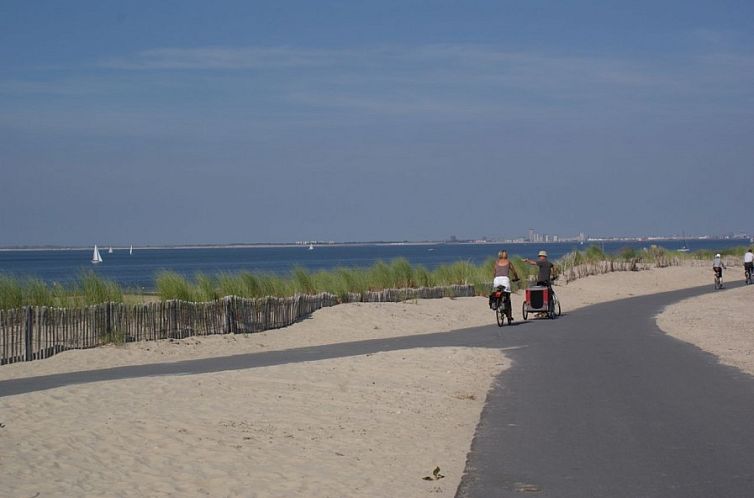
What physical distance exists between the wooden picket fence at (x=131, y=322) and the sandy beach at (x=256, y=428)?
608mm

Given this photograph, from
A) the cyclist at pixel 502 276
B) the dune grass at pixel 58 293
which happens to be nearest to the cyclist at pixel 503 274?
the cyclist at pixel 502 276

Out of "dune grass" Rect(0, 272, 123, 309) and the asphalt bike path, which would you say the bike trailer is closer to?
the asphalt bike path

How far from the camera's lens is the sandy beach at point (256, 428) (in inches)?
308

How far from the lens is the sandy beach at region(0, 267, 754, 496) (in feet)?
25.7

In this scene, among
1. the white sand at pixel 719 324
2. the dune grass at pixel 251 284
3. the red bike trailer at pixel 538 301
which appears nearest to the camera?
the white sand at pixel 719 324

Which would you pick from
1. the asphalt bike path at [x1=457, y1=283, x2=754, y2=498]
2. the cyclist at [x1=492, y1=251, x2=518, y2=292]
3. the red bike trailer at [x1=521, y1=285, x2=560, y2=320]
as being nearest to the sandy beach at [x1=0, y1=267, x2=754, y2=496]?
the asphalt bike path at [x1=457, y1=283, x2=754, y2=498]

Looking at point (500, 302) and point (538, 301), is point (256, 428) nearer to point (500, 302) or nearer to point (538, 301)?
point (500, 302)

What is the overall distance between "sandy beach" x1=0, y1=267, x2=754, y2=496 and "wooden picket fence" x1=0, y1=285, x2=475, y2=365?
608 millimetres

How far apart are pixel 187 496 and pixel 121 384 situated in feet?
18.0

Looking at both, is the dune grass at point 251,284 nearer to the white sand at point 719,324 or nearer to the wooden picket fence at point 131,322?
the wooden picket fence at point 131,322

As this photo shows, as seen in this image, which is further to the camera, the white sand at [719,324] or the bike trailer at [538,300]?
the bike trailer at [538,300]

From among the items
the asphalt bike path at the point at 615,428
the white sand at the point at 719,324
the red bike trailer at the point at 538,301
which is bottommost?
the white sand at the point at 719,324

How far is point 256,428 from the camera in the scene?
10023mm

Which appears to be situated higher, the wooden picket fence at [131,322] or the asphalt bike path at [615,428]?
the wooden picket fence at [131,322]
